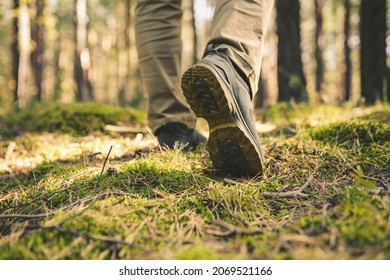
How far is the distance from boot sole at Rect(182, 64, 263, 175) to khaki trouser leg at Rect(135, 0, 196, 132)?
2.26 ft

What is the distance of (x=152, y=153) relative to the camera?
Result: 5.95 ft

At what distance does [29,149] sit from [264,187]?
194 cm

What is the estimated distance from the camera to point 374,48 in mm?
4391

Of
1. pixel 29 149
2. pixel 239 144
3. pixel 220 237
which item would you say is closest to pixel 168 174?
pixel 239 144

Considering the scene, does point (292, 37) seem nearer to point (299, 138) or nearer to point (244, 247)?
point (299, 138)

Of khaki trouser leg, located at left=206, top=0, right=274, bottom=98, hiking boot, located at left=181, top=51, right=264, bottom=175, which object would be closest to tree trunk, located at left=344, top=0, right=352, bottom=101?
khaki trouser leg, located at left=206, top=0, right=274, bottom=98

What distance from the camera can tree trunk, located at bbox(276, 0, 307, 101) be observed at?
190 inches

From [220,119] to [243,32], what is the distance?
1.52ft

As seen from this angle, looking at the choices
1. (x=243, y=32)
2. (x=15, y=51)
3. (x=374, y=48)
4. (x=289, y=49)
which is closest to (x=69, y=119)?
(x=243, y=32)

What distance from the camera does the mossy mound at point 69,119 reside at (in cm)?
331

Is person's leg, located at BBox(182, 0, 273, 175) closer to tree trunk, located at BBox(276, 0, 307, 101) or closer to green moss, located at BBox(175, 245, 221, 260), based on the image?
green moss, located at BBox(175, 245, 221, 260)

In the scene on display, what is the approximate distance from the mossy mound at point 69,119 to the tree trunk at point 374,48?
2.99 meters

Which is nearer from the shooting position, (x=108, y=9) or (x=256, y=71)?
(x=256, y=71)

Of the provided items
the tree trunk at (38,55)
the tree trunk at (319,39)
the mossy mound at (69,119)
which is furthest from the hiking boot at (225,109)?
the tree trunk at (38,55)
